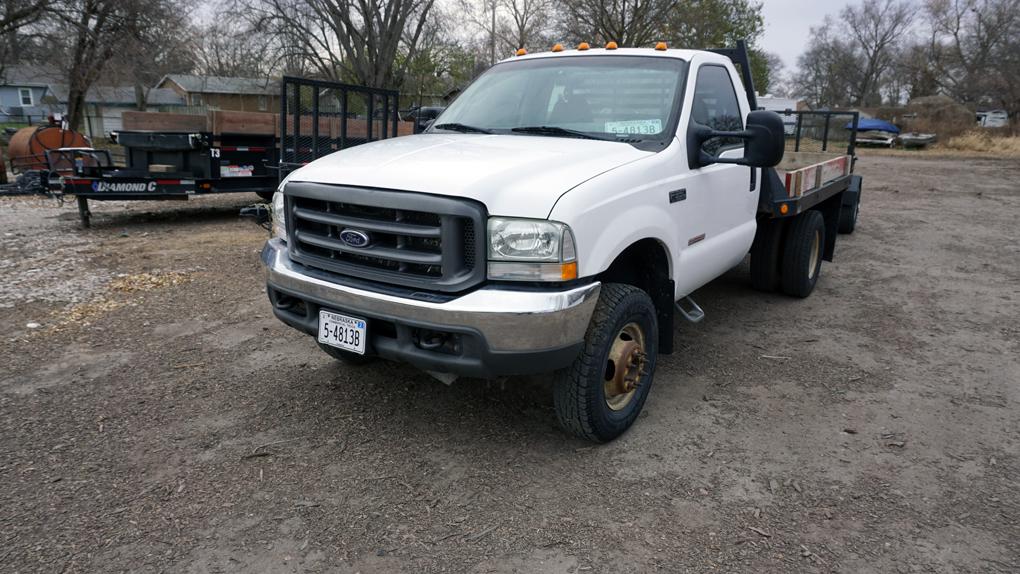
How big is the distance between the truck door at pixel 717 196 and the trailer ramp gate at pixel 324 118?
3.94 metres

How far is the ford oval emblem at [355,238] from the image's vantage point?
3316 millimetres

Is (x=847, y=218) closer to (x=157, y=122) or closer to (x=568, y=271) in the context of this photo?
(x=568, y=271)

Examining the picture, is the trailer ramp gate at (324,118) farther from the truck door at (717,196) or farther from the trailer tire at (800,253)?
the trailer tire at (800,253)

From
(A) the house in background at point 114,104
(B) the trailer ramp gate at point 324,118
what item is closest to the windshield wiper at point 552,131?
(B) the trailer ramp gate at point 324,118

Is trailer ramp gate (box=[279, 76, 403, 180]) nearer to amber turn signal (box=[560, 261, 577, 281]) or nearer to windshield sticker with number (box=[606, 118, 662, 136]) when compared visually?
windshield sticker with number (box=[606, 118, 662, 136])

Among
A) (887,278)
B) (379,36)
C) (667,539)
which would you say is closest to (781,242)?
(887,278)

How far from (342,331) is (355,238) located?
17.9 inches

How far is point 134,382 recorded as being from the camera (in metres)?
4.43

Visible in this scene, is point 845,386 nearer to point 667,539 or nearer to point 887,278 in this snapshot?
point 667,539

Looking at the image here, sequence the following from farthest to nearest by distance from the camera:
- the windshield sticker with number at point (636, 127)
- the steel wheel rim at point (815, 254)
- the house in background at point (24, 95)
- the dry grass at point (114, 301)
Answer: the house in background at point (24, 95) → the steel wheel rim at point (815, 254) → the dry grass at point (114, 301) → the windshield sticker with number at point (636, 127)

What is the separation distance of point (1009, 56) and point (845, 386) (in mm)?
54900

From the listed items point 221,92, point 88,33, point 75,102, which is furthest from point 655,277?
point 221,92

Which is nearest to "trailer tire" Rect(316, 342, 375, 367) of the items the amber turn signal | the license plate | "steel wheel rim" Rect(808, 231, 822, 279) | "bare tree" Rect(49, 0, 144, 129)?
the license plate

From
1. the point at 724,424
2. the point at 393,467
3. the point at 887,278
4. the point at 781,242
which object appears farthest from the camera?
the point at 887,278
